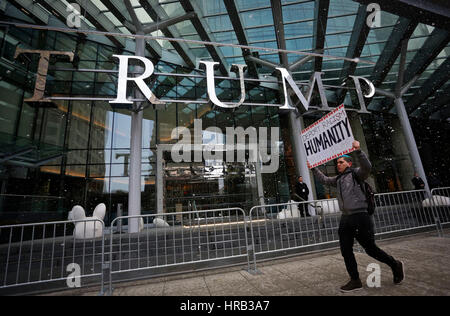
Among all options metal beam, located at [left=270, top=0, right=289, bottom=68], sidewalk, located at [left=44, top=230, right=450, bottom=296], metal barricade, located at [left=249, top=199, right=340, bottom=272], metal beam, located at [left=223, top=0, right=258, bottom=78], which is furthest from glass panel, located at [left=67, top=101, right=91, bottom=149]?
metal beam, located at [left=270, top=0, right=289, bottom=68]

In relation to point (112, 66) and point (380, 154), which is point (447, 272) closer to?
point (112, 66)

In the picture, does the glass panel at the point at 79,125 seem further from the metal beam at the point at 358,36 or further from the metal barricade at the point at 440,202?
the metal beam at the point at 358,36

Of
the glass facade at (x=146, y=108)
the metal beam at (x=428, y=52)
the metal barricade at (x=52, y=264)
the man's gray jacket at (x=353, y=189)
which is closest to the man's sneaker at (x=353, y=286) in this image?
the man's gray jacket at (x=353, y=189)

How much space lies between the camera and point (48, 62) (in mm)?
6258

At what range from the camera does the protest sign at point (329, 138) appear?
11.2 feet

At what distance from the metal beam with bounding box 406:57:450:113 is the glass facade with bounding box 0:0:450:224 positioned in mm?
174

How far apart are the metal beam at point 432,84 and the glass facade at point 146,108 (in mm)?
174

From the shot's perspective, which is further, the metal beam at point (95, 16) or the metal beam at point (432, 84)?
the metal beam at point (432, 84)

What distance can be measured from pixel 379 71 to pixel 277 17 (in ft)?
30.3

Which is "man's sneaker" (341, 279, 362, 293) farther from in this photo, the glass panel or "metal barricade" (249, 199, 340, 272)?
the glass panel

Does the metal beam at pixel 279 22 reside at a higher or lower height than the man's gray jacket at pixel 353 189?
higher

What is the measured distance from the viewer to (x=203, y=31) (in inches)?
432

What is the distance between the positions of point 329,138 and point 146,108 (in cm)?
901
